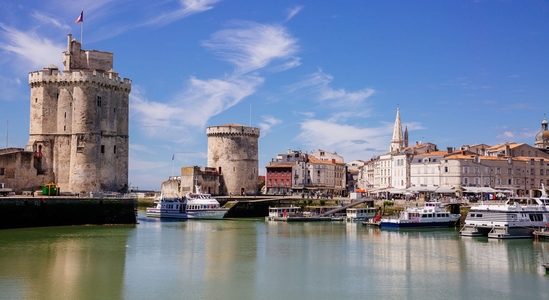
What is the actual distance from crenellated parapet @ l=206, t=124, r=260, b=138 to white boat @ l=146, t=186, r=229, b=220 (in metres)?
12.7

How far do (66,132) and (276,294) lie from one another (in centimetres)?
3651

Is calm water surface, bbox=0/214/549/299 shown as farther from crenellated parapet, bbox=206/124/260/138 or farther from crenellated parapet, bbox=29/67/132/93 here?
crenellated parapet, bbox=206/124/260/138

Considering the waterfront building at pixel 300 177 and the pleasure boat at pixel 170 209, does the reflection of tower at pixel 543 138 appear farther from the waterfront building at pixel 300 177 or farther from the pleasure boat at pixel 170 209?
the pleasure boat at pixel 170 209

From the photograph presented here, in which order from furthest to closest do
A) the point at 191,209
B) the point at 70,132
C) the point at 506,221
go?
1. the point at 191,209
2. the point at 70,132
3. the point at 506,221

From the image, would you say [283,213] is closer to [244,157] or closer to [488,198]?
[244,157]

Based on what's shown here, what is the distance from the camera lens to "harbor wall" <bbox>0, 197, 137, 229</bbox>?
43.0 m

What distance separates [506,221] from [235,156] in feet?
124

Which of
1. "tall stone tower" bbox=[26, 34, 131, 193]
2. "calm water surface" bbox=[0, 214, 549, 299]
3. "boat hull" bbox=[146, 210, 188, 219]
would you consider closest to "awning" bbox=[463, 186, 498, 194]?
"calm water surface" bbox=[0, 214, 549, 299]

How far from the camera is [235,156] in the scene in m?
73.1

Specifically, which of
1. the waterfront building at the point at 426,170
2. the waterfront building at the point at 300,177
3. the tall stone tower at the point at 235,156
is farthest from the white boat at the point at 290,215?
the waterfront building at the point at 300,177

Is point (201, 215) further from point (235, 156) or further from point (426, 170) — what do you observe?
point (426, 170)

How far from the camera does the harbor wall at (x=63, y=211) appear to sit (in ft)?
141

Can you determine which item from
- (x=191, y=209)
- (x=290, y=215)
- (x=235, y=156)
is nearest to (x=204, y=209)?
(x=191, y=209)

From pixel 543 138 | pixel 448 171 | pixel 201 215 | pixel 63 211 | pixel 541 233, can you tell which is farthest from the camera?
pixel 543 138
